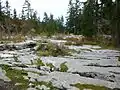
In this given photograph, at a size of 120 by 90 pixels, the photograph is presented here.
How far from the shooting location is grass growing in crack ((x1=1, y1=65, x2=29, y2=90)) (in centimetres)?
1059

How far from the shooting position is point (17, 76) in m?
12.2

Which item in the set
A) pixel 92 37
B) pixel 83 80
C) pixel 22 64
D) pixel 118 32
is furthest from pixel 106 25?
pixel 83 80

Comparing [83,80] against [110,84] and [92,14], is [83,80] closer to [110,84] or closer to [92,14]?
[110,84]

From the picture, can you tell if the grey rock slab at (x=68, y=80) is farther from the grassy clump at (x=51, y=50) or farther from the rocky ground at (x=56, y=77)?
the grassy clump at (x=51, y=50)

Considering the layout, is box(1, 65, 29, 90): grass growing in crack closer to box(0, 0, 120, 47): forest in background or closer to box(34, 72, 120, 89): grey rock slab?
box(34, 72, 120, 89): grey rock slab

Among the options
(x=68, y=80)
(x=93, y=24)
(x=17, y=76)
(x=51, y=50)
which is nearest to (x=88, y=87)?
(x=68, y=80)

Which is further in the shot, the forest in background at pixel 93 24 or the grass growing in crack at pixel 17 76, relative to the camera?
the forest in background at pixel 93 24

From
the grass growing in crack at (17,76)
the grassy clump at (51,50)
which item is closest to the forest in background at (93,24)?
the grassy clump at (51,50)

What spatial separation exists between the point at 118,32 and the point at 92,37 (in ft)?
50.5

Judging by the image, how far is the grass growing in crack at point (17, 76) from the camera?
34.8ft

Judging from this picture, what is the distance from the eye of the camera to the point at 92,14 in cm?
5025

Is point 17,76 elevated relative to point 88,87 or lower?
elevated

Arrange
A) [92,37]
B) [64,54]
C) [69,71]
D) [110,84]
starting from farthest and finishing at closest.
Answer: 1. [92,37]
2. [64,54]
3. [69,71]
4. [110,84]

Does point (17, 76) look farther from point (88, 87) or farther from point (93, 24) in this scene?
point (93, 24)
